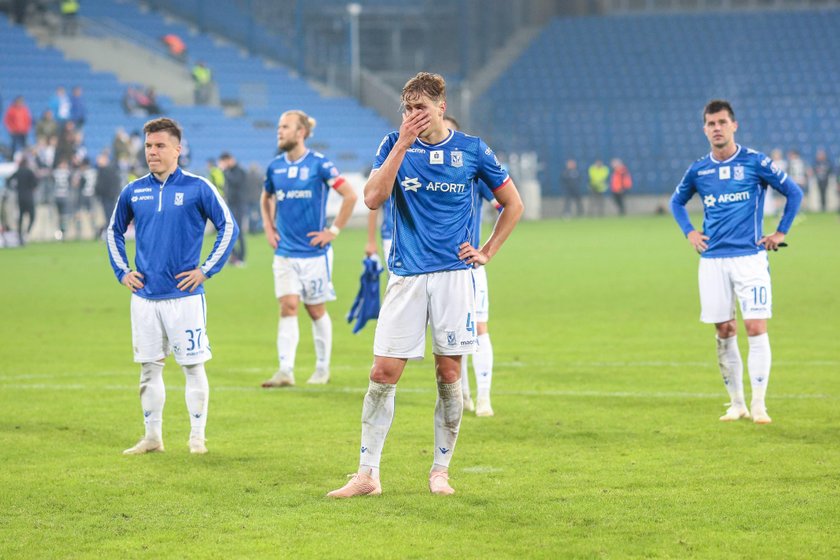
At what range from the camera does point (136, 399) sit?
10.8 metres

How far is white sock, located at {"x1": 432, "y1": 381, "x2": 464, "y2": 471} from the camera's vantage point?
730 cm

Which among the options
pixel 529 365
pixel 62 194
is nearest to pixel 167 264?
pixel 529 365

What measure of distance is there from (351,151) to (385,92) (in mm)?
3879

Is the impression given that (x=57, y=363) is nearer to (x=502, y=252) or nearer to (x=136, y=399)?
(x=136, y=399)

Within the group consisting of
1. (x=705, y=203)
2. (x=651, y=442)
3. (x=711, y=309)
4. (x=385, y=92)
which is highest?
(x=385, y=92)

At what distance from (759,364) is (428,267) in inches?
135

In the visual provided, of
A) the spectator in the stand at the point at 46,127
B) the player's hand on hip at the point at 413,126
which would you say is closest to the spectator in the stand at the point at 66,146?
the spectator in the stand at the point at 46,127

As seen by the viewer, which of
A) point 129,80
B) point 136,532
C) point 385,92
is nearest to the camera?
point 136,532

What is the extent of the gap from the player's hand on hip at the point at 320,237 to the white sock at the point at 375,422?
14.1 ft

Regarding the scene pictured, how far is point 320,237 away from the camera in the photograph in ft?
37.4

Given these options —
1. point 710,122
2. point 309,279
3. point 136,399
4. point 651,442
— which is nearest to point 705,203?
point 710,122

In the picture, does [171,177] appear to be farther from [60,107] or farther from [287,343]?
[60,107]

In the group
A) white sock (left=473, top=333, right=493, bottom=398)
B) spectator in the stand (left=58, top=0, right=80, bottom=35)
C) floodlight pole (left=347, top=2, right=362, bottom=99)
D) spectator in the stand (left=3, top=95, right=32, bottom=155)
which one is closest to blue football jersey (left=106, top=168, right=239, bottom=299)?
white sock (left=473, top=333, right=493, bottom=398)

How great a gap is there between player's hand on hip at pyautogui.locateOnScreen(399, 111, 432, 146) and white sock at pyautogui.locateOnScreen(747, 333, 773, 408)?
3837 mm
